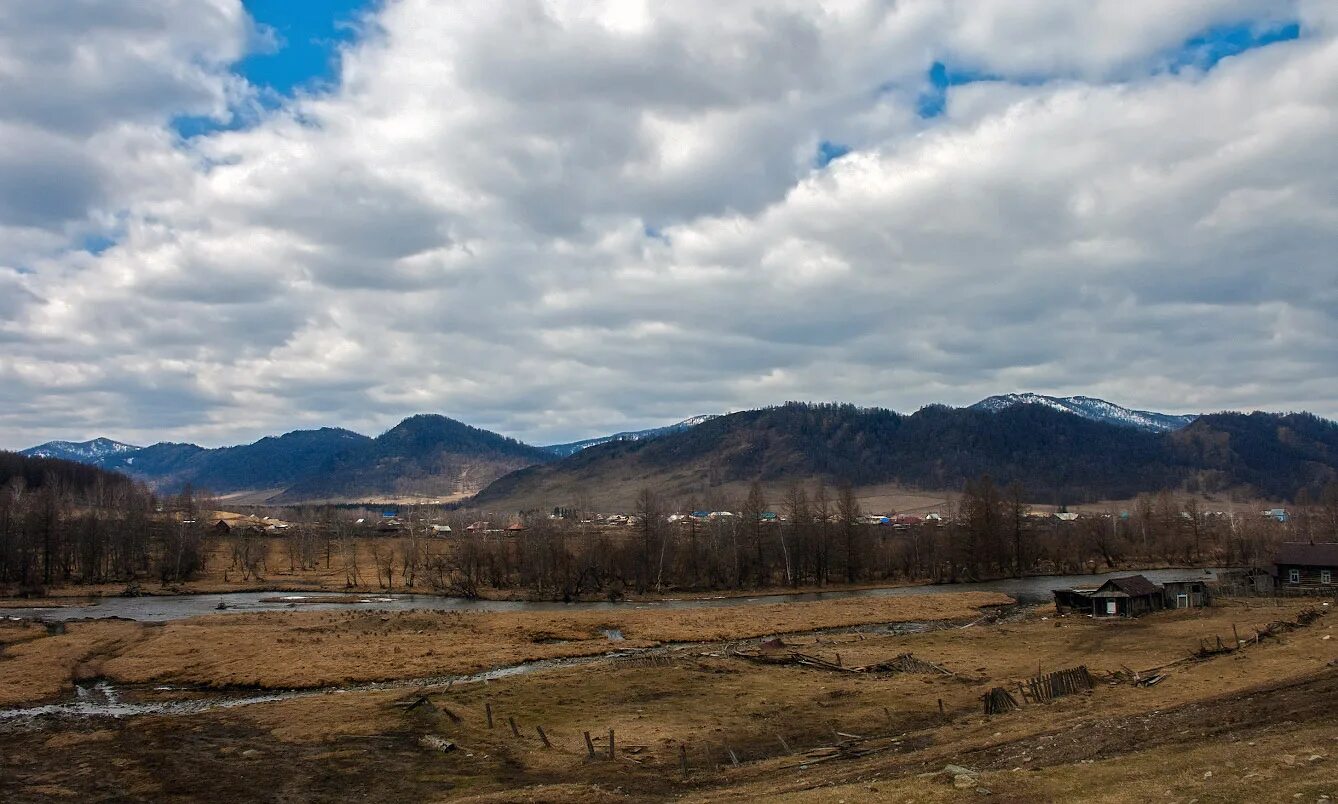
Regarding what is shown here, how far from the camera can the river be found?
288ft

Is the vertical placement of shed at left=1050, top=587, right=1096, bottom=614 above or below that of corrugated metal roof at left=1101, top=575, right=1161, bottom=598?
below

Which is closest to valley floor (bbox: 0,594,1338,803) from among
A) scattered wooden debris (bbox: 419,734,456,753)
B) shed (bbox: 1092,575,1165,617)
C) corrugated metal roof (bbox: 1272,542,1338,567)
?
scattered wooden debris (bbox: 419,734,456,753)

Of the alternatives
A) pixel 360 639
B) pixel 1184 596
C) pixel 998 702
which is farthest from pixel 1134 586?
pixel 360 639

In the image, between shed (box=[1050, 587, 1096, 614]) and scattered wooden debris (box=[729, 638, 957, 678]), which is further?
shed (box=[1050, 587, 1096, 614])

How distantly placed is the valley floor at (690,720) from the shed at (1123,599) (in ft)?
11.5

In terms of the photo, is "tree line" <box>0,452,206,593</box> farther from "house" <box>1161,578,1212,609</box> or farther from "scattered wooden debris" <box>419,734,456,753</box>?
"house" <box>1161,578,1212,609</box>

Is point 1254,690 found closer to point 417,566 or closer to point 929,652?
point 929,652

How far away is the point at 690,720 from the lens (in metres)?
36.8

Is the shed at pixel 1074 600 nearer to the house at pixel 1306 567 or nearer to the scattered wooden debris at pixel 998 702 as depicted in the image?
the house at pixel 1306 567

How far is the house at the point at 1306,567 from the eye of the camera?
85.1 meters

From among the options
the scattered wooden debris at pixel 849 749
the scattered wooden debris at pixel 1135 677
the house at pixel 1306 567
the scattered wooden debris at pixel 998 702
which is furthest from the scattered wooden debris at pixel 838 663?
the house at pixel 1306 567

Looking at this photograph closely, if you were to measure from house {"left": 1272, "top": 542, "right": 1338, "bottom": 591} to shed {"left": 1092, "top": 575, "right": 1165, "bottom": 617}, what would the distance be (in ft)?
87.1

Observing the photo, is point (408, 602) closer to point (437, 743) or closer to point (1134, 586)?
point (437, 743)

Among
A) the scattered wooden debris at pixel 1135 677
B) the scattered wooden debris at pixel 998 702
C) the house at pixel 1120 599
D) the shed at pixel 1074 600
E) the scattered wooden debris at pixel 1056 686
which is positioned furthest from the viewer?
the shed at pixel 1074 600
